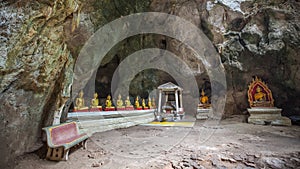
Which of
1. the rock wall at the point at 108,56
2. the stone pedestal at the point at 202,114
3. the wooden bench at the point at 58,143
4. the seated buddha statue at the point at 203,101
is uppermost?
the rock wall at the point at 108,56

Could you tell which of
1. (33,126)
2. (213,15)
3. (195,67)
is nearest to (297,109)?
(195,67)

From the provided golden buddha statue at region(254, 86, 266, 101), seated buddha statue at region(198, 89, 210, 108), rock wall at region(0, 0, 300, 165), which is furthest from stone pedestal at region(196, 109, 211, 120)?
golden buddha statue at region(254, 86, 266, 101)

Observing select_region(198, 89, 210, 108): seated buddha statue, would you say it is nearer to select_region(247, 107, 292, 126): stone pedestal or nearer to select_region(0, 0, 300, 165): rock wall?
select_region(0, 0, 300, 165): rock wall

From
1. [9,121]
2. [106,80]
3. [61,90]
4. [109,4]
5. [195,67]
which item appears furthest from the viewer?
[106,80]

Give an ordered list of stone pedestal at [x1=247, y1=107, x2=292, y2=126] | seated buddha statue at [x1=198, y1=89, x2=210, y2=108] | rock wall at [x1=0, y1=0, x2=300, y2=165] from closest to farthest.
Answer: rock wall at [x1=0, y1=0, x2=300, y2=165] → stone pedestal at [x1=247, y1=107, x2=292, y2=126] → seated buddha statue at [x1=198, y1=89, x2=210, y2=108]

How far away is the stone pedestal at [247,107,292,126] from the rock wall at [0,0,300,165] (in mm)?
2013

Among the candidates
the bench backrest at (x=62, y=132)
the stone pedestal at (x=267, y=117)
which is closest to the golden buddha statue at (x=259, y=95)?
the stone pedestal at (x=267, y=117)

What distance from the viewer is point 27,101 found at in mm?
3398

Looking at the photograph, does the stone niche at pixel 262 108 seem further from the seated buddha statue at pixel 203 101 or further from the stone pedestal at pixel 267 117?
the seated buddha statue at pixel 203 101

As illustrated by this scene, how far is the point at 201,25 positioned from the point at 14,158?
43.4ft

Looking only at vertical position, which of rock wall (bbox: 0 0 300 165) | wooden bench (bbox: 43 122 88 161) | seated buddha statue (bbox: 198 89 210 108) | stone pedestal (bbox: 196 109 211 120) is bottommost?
stone pedestal (bbox: 196 109 211 120)

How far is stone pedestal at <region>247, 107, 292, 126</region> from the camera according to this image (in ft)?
27.4

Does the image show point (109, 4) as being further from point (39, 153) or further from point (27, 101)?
point (39, 153)

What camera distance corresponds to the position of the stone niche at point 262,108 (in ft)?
28.4
